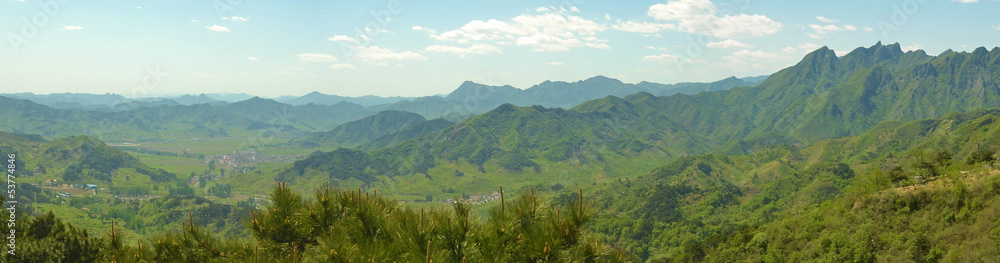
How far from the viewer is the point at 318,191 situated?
9.55 m

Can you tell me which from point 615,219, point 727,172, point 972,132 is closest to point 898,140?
→ point 972,132

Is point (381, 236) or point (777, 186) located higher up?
point (381, 236)

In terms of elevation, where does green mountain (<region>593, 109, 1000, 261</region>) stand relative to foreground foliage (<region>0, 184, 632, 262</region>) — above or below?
below

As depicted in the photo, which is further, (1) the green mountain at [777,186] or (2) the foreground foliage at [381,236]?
(1) the green mountain at [777,186]

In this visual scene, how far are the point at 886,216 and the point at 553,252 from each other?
48.3 metres

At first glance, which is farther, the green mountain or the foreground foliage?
the green mountain

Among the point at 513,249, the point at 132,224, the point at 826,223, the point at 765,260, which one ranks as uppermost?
the point at 513,249

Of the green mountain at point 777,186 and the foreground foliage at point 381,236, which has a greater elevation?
the foreground foliage at point 381,236

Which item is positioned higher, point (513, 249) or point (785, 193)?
point (513, 249)

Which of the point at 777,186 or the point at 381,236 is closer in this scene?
the point at 381,236

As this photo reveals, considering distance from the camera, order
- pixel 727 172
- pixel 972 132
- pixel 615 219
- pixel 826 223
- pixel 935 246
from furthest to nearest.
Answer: pixel 727 172 → pixel 972 132 → pixel 615 219 → pixel 826 223 → pixel 935 246

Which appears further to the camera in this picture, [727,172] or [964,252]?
[727,172]

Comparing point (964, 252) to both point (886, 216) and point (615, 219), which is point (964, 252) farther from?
point (615, 219)

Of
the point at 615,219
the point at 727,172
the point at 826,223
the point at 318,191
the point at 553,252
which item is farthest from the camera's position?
the point at 727,172
